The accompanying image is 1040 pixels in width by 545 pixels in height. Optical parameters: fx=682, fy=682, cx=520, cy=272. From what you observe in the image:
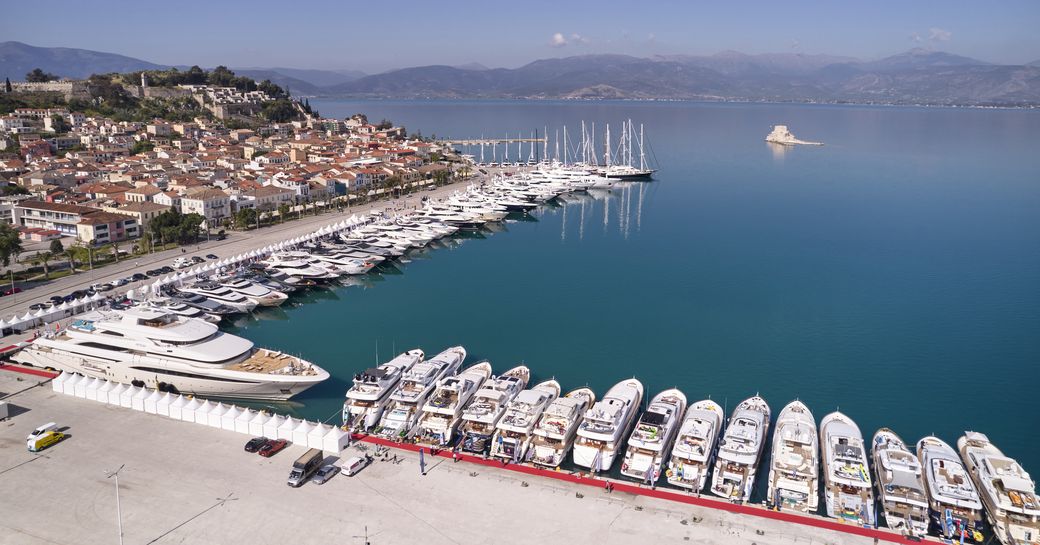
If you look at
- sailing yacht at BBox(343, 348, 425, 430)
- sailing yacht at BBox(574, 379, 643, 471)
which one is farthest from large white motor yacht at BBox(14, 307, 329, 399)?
sailing yacht at BBox(574, 379, 643, 471)

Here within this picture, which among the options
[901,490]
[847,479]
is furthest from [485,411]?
[901,490]

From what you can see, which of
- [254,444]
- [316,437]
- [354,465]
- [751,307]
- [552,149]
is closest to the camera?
[354,465]

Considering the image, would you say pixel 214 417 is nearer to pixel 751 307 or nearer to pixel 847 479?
pixel 847 479

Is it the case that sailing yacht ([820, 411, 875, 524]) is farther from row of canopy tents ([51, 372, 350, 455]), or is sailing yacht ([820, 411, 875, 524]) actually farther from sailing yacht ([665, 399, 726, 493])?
row of canopy tents ([51, 372, 350, 455])

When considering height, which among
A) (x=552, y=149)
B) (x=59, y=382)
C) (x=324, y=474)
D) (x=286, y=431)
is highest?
(x=552, y=149)

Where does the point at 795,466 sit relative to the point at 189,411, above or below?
below

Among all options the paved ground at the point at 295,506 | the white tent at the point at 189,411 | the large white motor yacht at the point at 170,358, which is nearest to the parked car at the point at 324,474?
the paved ground at the point at 295,506

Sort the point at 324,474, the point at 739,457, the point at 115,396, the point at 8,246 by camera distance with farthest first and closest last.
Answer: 1. the point at 8,246
2. the point at 115,396
3. the point at 739,457
4. the point at 324,474

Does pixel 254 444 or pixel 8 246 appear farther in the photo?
pixel 8 246

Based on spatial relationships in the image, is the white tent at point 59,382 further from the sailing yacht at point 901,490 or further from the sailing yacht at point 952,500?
the sailing yacht at point 952,500
